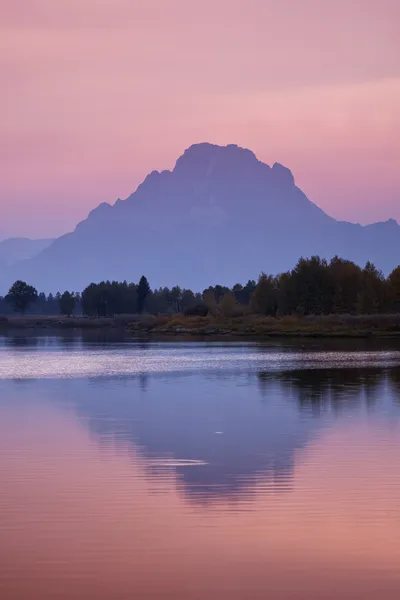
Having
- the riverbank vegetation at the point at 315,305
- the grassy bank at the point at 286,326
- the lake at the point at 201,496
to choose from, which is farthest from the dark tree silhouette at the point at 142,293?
the lake at the point at 201,496

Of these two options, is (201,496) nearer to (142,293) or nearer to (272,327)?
(272,327)

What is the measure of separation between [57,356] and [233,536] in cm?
6185

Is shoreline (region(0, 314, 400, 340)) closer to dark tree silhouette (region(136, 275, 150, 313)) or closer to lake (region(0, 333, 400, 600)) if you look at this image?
dark tree silhouette (region(136, 275, 150, 313))

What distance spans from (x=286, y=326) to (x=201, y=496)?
347 ft

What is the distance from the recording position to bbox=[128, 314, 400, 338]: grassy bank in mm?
115000

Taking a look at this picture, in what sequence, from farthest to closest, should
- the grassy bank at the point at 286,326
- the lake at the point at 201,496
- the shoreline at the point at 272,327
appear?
the grassy bank at the point at 286,326
the shoreline at the point at 272,327
the lake at the point at 201,496

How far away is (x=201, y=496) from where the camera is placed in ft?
61.0

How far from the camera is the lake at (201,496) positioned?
13.1 metres

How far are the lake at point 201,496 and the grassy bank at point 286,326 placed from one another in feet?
246

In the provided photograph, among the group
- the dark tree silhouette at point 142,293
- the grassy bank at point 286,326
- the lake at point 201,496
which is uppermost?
the dark tree silhouette at point 142,293

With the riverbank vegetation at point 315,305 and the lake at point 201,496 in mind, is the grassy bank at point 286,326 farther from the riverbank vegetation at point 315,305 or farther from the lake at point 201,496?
the lake at point 201,496

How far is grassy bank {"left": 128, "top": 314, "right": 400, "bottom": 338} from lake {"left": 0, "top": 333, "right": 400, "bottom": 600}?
246 ft

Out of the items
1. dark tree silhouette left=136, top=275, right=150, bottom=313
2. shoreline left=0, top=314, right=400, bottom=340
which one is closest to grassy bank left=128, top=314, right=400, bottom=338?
shoreline left=0, top=314, right=400, bottom=340

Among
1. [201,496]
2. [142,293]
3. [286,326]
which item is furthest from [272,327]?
[201,496]
